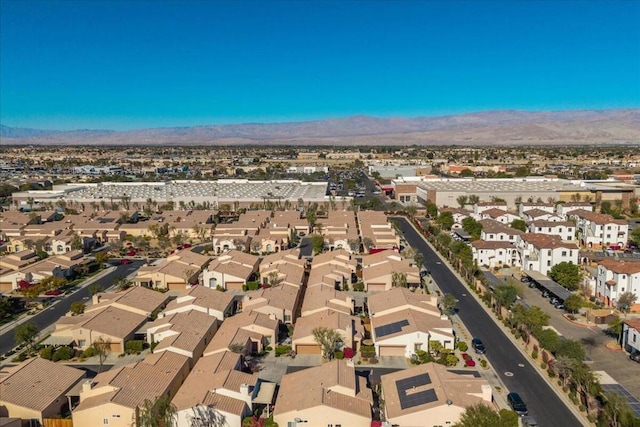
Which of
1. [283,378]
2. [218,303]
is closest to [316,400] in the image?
[283,378]

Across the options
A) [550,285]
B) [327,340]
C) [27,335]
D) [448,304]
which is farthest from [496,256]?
[27,335]

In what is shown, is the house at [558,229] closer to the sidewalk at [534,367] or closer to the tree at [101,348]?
the sidewalk at [534,367]

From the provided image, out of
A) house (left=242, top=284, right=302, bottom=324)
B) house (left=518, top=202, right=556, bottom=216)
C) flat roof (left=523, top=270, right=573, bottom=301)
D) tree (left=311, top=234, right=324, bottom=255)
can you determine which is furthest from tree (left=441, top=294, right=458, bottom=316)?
house (left=518, top=202, right=556, bottom=216)

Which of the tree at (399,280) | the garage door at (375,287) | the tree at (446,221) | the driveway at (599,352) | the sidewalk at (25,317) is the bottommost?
the sidewalk at (25,317)

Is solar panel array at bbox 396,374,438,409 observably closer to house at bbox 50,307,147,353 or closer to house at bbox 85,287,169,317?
house at bbox 50,307,147,353

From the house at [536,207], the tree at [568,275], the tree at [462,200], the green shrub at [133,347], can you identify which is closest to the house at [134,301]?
the green shrub at [133,347]

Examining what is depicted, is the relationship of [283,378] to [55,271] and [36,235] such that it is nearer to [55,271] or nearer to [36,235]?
[55,271]

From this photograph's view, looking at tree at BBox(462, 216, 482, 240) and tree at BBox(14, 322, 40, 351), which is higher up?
tree at BBox(462, 216, 482, 240)
